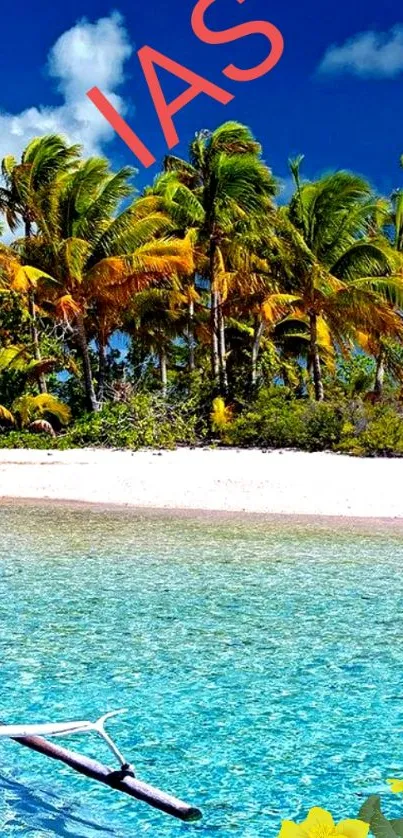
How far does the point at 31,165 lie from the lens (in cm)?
2244

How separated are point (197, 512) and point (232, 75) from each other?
264 inches

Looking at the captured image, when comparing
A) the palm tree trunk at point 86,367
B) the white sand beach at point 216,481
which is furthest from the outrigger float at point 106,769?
the palm tree trunk at point 86,367

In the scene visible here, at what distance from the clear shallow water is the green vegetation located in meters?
9.87

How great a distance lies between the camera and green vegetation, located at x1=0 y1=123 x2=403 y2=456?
1970cm

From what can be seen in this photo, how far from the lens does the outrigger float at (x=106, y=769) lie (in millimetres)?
2561

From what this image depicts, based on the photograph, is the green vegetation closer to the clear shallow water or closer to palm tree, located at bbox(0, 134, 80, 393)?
palm tree, located at bbox(0, 134, 80, 393)

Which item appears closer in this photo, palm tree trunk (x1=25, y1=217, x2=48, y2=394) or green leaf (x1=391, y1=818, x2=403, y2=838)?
green leaf (x1=391, y1=818, x2=403, y2=838)

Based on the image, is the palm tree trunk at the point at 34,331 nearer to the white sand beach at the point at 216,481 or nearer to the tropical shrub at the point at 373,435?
the white sand beach at the point at 216,481

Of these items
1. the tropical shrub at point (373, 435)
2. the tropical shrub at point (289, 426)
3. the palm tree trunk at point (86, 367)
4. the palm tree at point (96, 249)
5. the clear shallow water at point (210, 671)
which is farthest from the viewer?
the palm tree trunk at point (86, 367)

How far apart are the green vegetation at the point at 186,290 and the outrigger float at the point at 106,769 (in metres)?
15.3

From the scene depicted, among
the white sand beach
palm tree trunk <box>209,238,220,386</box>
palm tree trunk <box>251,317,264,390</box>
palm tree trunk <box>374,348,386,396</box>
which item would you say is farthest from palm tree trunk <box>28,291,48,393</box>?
palm tree trunk <box>374,348,386,396</box>

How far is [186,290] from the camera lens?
2322 cm

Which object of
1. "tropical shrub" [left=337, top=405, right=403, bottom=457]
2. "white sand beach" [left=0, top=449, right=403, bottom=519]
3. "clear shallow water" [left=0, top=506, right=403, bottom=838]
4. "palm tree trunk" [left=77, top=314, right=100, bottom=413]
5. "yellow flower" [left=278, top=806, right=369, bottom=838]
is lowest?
"clear shallow water" [left=0, top=506, right=403, bottom=838]

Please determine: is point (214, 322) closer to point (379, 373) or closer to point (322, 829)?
point (379, 373)
